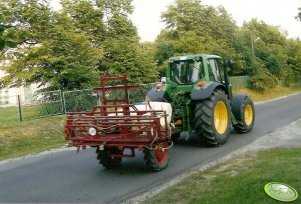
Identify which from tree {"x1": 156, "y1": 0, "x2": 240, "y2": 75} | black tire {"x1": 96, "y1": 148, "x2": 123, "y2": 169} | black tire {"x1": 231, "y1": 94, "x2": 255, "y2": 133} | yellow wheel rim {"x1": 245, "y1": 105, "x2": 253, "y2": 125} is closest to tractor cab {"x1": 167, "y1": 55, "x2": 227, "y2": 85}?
black tire {"x1": 231, "y1": 94, "x2": 255, "y2": 133}

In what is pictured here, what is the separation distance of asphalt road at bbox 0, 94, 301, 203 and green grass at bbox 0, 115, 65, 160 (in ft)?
6.32

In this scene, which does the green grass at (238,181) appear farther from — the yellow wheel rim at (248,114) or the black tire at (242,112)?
the yellow wheel rim at (248,114)

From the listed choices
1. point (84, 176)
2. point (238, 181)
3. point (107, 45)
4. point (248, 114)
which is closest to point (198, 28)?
point (107, 45)

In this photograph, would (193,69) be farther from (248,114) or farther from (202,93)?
(248,114)

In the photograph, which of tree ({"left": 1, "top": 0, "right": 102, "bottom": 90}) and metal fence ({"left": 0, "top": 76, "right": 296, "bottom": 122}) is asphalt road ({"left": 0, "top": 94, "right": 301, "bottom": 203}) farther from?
tree ({"left": 1, "top": 0, "right": 102, "bottom": 90})

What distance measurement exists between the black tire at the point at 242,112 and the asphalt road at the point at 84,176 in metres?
0.96

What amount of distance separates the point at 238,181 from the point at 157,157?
81.6 inches

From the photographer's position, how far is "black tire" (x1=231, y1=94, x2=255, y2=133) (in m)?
11.8

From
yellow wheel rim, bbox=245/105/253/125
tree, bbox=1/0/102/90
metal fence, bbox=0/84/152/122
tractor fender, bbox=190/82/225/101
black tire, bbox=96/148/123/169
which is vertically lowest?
black tire, bbox=96/148/123/169

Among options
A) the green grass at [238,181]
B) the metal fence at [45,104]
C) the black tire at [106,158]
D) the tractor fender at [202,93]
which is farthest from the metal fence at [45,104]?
the green grass at [238,181]

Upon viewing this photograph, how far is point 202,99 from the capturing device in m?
9.96

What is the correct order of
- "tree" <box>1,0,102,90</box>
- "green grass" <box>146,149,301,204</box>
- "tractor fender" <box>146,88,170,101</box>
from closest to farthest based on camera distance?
"green grass" <box>146,149,301,204</box> → "tractor fender" <box>146,88,170,101</box> → "tree" <box>1,0,102,90</box>

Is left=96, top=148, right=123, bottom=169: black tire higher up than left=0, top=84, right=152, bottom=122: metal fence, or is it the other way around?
left=0, top=84, right=152, bottom=122: metal fence

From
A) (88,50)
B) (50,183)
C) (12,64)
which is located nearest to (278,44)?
(88,50)
